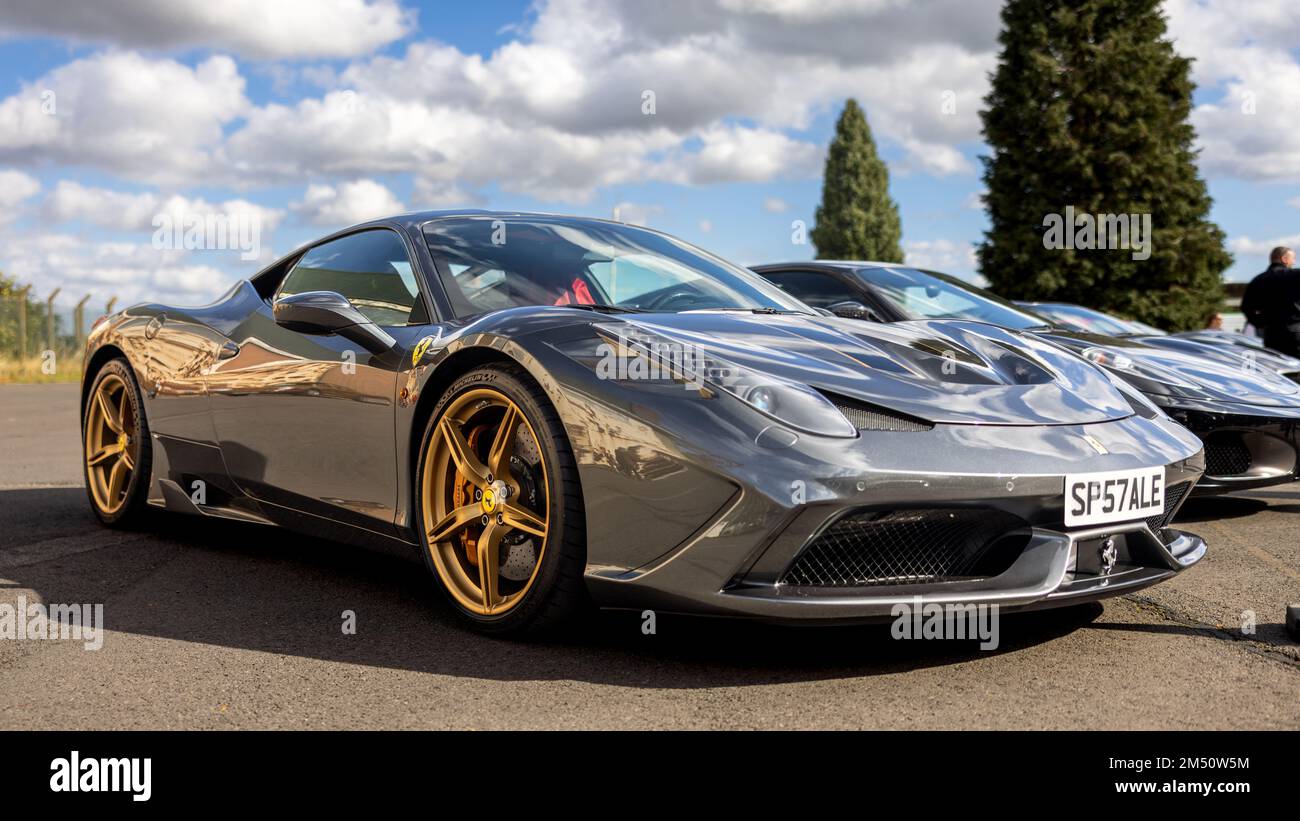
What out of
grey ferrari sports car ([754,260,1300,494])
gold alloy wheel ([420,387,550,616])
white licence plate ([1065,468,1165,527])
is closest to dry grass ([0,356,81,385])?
grey ferrari sports car ([754,260,1300,494])

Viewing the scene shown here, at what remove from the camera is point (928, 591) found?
2721mm

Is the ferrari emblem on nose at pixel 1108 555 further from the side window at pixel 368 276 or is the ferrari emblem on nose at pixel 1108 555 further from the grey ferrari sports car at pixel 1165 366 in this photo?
the side window at pixel 368 276

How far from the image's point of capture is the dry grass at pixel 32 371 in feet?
74.8

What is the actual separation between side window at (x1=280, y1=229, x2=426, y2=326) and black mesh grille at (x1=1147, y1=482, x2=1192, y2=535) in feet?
7.06

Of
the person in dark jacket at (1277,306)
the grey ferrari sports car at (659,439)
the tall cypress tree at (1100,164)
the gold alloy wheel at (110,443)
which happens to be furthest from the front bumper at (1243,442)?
the tall cypress tree at (1100,164)

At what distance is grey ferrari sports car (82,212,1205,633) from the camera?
107 inches

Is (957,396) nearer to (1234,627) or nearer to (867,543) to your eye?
(867,543)

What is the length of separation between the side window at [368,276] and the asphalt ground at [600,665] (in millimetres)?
924

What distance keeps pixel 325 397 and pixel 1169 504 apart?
8.21 feet

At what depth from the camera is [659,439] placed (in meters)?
2.78

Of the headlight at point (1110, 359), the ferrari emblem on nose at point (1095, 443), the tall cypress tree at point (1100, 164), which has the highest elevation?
the tall cypress tree at point (1100, 164)
